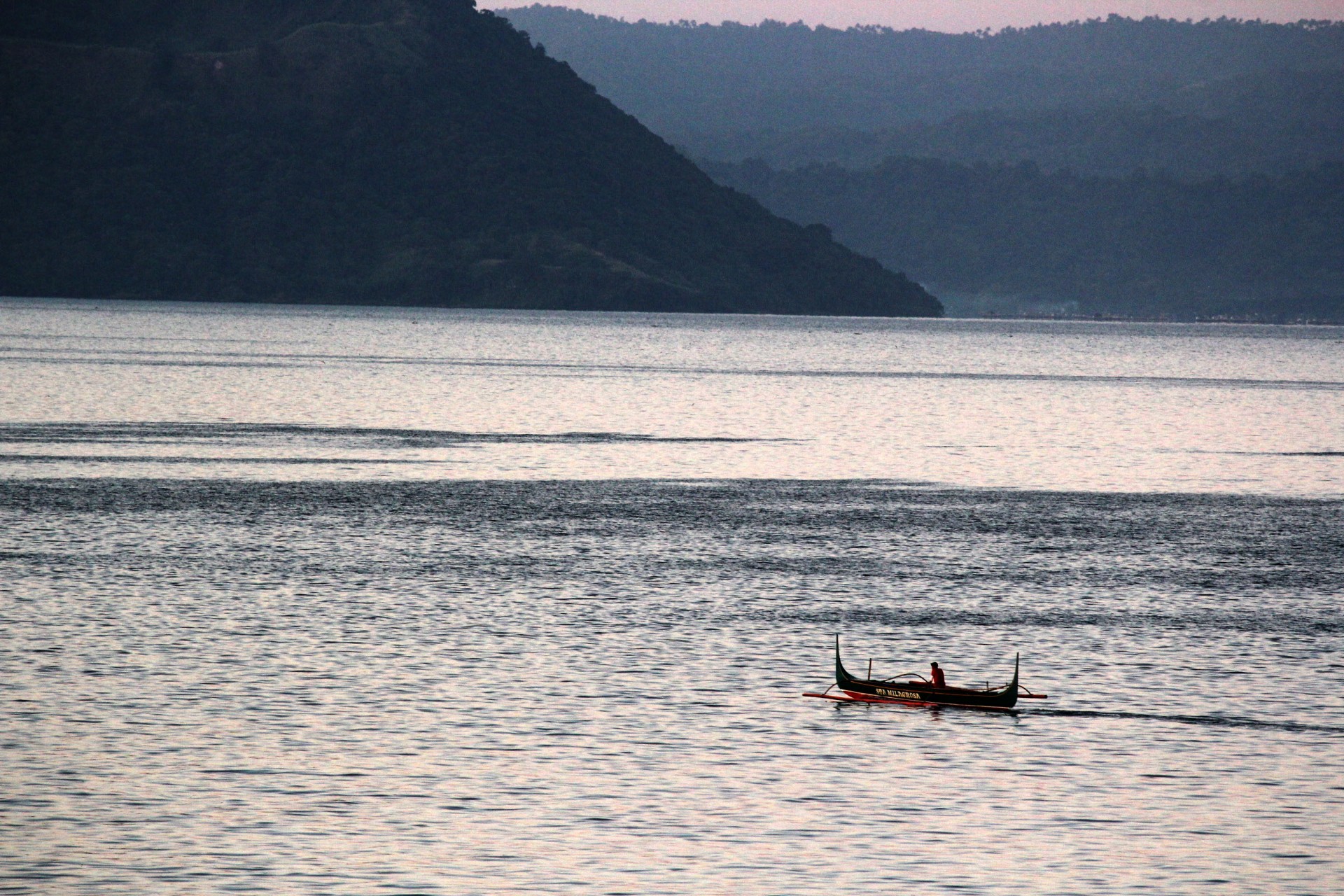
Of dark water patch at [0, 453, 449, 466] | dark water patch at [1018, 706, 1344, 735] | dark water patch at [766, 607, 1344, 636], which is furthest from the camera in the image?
dark water patch at [0, 453, 449, 466]

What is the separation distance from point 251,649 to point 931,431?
319ft

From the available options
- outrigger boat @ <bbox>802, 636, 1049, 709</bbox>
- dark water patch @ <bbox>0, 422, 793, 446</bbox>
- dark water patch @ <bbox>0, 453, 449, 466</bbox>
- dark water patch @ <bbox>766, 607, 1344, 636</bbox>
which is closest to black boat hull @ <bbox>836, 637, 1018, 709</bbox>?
outrigger boat @ <bbox>802, 636, 1049, 709</bbox>

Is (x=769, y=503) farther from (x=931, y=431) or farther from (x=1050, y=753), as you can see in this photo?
(x=931, y=431)

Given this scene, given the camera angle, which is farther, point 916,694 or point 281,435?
point 281,435

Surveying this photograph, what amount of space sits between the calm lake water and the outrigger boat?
1.14ft

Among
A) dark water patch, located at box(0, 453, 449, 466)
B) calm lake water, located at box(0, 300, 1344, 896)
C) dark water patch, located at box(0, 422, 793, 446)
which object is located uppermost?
dark water patch, located at box(0, 422, 793, 446)

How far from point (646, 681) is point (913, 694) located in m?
6.24

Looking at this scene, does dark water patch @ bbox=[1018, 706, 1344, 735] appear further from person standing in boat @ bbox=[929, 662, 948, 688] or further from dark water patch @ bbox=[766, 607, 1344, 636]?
dark water patch @ bbox=[766, 607, 1344, 636]

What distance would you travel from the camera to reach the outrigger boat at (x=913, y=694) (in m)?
42.2

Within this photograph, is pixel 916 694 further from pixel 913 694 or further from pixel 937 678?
pixel 937 678

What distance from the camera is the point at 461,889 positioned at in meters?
29.0

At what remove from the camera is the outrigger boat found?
42250 millimetres

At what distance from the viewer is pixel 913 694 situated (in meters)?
42.8

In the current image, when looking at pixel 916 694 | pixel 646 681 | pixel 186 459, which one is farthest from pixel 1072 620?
pixel 186 459
